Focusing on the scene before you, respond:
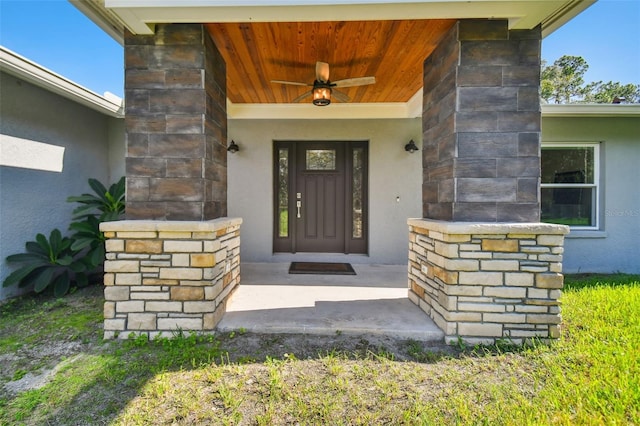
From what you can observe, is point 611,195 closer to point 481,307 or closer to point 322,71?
point 481,307

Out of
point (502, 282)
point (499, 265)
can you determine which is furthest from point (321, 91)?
point (502, 282)

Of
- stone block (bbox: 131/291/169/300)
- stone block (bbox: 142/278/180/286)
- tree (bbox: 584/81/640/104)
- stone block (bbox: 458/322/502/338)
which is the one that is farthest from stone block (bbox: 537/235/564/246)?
tree (bbox: 584/81/640/104)

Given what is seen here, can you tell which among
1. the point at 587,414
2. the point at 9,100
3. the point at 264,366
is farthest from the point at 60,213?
the point at 587,414

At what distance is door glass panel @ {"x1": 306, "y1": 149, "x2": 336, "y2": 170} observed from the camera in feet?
16.3

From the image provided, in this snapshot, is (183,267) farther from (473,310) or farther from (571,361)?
(571,361)

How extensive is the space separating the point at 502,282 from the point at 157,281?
2.73 metres

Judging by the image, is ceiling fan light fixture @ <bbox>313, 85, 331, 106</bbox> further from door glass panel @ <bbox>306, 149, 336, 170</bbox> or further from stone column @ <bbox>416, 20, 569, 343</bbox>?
door glass panel @ <bbox>306, 149, 336, 170</bbox>

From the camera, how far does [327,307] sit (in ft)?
9.00

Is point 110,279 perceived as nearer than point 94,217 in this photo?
Yes

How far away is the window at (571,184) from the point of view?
4.52 meters

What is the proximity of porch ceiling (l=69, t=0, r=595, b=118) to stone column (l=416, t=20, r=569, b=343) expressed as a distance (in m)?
0.22

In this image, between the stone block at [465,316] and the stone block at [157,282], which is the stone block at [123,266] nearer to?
the stone block at [157,282]

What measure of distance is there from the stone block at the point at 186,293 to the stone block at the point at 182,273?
0.27 feet

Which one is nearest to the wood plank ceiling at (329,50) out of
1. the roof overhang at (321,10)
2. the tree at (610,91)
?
the roof overhang at (321,10)
